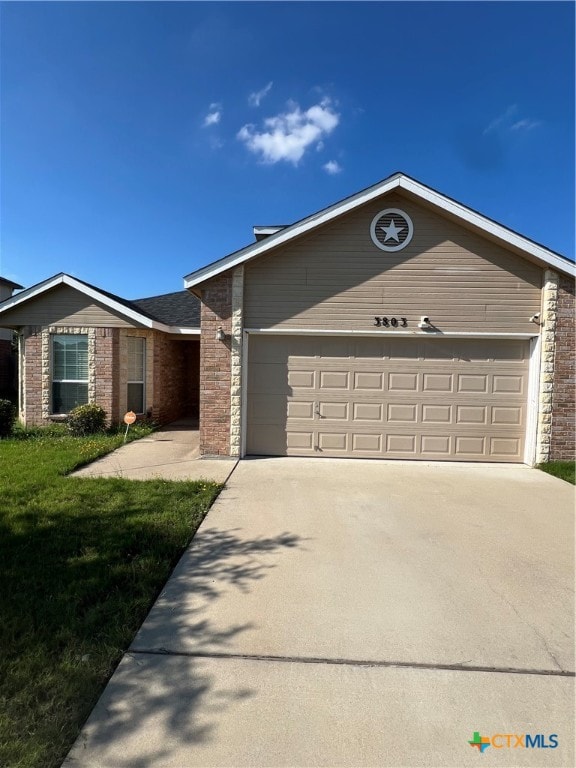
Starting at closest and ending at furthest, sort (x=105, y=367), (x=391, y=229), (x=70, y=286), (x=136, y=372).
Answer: (x=391, y=229), (x=70, y=286), (x=105, y=367), (x=136, y=372)

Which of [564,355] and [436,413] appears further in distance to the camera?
[436,413]

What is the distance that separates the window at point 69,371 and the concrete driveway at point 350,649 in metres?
7.03

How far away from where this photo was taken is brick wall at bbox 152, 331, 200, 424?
37.8 feet

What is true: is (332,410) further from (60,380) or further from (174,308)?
(174,308)

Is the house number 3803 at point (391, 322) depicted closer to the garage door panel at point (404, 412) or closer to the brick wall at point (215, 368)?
the garage door panel at point (404, 412)

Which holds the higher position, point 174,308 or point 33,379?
point 174,308

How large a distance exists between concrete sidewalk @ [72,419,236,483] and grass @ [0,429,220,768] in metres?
0.49

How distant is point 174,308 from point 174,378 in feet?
7.74

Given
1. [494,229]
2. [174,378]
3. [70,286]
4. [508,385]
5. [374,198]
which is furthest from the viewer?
[174,378]

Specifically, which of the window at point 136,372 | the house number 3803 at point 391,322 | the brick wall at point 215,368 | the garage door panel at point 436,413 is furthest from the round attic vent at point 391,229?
the window at point 136,372

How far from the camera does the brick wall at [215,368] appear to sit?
7754mm

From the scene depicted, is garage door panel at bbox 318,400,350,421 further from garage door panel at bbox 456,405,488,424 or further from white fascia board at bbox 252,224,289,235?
white fascia board at bbox 252,224,289,235

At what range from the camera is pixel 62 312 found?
10.1m

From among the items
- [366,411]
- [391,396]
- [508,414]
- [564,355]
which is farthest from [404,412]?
[564,355]
